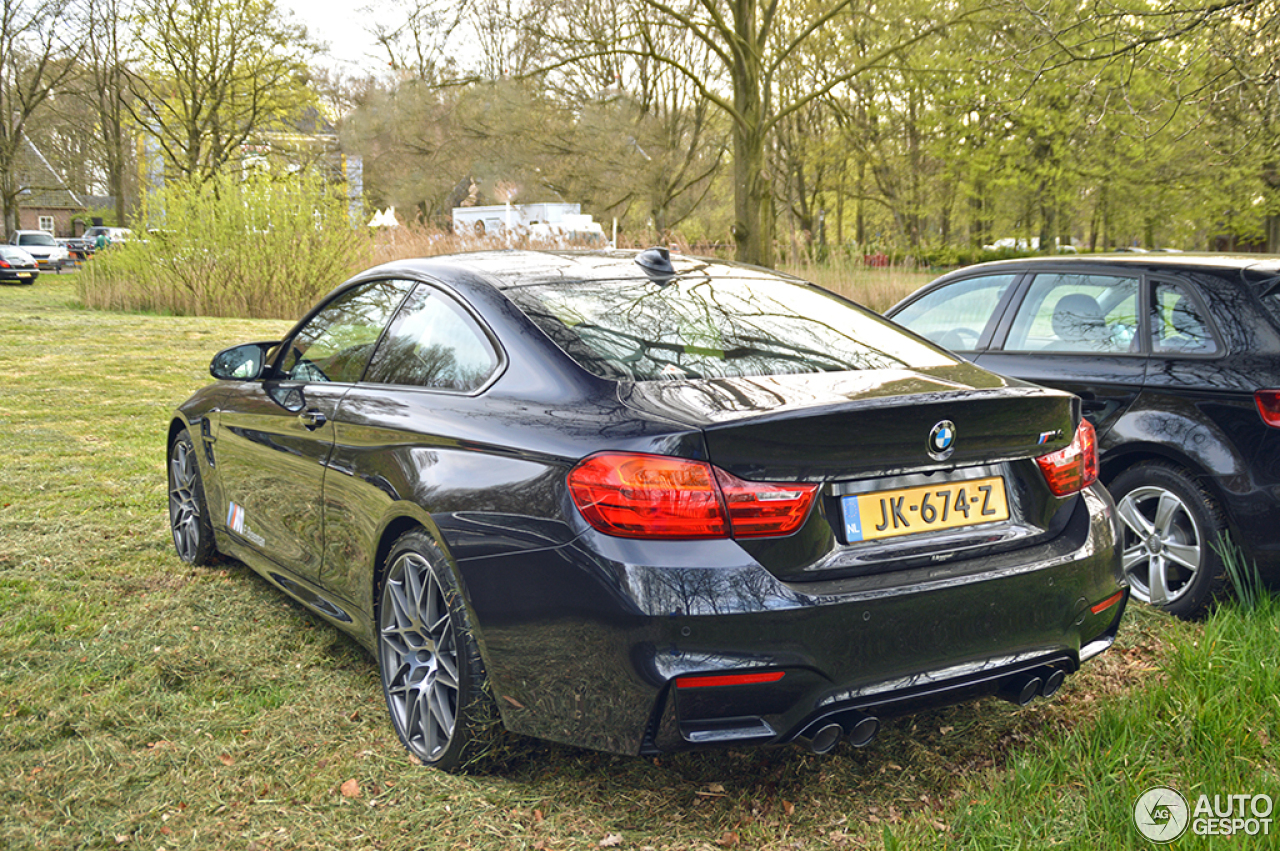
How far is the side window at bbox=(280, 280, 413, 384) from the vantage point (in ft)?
12.1

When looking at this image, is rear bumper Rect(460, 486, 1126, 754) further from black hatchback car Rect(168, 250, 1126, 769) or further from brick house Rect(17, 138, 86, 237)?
brick house Rect(17, 138, 86, 237)

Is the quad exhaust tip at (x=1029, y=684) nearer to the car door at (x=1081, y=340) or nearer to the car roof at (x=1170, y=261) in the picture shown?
the car door at (x=1081, y=340)

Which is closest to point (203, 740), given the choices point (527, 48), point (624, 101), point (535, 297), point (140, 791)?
point (140, 791)

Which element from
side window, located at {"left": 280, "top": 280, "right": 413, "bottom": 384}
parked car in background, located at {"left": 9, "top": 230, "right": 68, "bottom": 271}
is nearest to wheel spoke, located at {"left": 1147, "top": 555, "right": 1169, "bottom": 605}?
side window, located at {"left": 280, "top": 280, "right": 413, "bottom": 384}

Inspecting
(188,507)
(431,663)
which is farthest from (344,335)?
(188,507)

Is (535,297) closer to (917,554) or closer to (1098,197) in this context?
(917,554)

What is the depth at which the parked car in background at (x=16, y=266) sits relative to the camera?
34.8m

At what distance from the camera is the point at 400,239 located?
21.4 m

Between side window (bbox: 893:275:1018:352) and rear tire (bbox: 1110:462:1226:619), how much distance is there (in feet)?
4.08

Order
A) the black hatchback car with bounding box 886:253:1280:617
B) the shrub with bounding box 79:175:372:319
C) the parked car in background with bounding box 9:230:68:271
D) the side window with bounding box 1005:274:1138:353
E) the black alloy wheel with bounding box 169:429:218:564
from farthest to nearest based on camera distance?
the parked car in background with bounding box 9:230:68:271 < the shrub with bounding box 79:175:372:319 < the black alloy wheel with bounding box 169:429:218:564 < the side window with bounding box 1005:274:1138:353 < the black hatchback car with bounding box 886:253:1280:617

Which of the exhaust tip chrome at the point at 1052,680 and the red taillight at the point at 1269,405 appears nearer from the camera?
the exhaust tip chrome at the point at 1052,680

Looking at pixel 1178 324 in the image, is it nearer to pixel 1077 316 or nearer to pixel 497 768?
pixel 1077 316

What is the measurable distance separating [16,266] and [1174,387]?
38.6 m

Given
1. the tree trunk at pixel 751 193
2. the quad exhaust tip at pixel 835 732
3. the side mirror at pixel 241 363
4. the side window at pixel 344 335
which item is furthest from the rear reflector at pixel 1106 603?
the tree trunk at pixel 751 193
